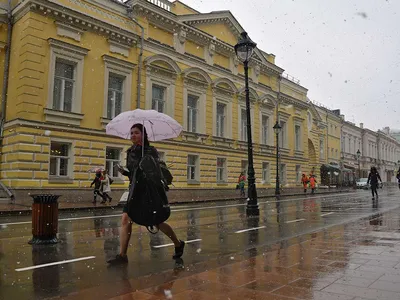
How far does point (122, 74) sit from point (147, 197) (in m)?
A: 19.1

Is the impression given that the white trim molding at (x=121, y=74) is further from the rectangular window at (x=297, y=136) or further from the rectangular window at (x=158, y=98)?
the rectangular window at (x=297, y=136)

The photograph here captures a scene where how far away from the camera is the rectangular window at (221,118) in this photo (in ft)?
102

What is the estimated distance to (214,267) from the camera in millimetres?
5203

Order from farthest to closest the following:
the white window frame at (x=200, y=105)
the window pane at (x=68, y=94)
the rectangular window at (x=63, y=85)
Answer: the white window frame at (x=200, y=105) < the window pane at (x=68, y=94) < the rectangular window at (x=63, y=85)

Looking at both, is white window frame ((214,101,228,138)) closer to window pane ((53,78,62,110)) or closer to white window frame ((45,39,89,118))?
white window frame ((45,39,89,118))

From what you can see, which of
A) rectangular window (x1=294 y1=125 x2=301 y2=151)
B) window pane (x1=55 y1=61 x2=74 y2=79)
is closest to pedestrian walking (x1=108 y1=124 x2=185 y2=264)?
window pane (x1=55 y1=61 x2=74 y2=79)

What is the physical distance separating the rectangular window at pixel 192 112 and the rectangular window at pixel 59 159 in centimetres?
1023

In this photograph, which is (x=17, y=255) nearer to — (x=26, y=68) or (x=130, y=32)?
(x=26, y=68)

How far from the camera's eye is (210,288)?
13.4ft

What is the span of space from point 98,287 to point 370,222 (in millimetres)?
8836

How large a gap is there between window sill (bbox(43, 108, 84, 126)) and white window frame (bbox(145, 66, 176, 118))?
529 cm

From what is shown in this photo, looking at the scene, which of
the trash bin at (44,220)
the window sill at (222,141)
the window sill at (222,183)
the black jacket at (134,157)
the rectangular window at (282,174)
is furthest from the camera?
the rectangular window at (282,174)

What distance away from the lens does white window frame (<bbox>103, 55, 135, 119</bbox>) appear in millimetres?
22406

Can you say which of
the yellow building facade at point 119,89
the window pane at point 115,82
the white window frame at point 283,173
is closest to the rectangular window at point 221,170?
the yellow building facade at point 119,89
